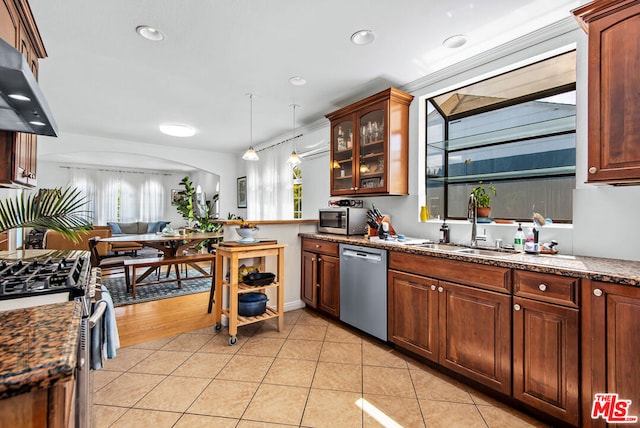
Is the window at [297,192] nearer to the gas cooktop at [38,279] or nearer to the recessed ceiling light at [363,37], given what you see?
the recessed ceiling light at [363,37]

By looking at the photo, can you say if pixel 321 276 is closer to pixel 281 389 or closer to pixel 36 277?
pixel 281 389

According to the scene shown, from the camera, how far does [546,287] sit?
168 cm

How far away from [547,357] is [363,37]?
8.07 feet

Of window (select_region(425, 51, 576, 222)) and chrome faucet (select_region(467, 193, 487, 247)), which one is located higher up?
window (select_region(425, 51, 576, 222))

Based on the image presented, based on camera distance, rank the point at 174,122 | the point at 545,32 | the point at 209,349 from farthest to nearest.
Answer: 1. the point at 174,122
2. the point at 209,349
3. the point at 545,32

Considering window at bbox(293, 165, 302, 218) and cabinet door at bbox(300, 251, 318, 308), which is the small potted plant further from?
window at bbox(293, 165, 302, 218)

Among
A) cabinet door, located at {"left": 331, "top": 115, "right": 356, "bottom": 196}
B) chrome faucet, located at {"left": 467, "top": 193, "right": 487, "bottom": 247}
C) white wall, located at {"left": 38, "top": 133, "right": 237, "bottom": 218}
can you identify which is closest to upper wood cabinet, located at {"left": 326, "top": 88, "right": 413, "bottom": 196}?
cabinet door, located at {"left": 331, "top": 115, "right": 356, "bottom": 196}

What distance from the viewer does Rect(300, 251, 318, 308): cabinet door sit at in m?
3.42

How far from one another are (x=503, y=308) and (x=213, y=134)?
5.00 meters

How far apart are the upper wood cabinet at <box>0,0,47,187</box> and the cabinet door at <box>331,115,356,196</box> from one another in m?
2.66

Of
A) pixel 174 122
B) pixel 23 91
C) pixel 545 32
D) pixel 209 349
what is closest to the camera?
pixel 23 91

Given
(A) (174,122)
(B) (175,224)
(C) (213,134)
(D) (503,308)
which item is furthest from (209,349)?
(B) (175,224)

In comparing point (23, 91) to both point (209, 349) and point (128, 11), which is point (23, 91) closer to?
point (128, 11)

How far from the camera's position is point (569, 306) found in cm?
159
